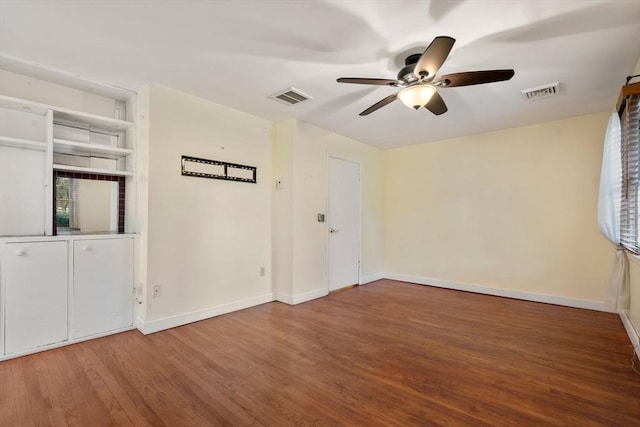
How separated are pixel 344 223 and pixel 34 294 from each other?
3728 millimetres

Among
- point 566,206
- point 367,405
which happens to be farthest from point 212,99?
point 566,206

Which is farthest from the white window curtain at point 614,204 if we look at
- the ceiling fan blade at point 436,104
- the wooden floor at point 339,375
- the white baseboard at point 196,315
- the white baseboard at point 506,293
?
the white baseboard at point 196,315

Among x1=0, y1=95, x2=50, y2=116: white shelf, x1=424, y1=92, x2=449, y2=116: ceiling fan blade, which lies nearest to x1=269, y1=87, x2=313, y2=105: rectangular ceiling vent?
x1=424, y1=92, x2=449, y2=116: ceiling fan blade

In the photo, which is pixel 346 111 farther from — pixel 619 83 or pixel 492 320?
pixel 492 320

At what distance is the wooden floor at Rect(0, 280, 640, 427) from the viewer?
174 centimetres

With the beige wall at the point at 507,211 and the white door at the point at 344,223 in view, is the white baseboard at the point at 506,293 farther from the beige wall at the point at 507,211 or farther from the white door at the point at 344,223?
the white door at the point at 344,223

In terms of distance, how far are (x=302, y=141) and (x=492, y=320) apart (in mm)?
3217

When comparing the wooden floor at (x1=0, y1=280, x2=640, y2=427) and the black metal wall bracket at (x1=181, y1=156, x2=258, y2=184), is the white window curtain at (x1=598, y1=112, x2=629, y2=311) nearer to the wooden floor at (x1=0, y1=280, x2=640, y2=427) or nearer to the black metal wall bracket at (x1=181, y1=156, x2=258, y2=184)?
the wooden floor at (x1=0, y1=280, x2=640, y2=427)

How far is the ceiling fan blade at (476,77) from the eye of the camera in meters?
1.97

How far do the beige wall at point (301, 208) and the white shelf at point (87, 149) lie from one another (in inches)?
71.6

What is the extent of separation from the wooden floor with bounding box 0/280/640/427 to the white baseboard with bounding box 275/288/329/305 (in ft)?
Answer: 1.73

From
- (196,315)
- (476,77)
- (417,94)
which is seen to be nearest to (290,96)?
(417,94)

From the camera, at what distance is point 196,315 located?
3.29 meters

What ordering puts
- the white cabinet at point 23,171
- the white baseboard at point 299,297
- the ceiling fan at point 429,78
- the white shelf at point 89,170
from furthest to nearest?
the white baseboard at point 299,297, the white shelf at point 89,170, the white cabinet at point 23,171, the ceiling fan at point 429,78
